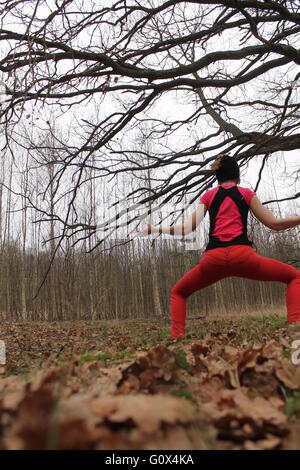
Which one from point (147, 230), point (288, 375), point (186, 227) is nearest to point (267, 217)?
point (186, 227)

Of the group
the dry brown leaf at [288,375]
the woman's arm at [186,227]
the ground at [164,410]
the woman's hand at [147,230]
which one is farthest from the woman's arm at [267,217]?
the dry brown leaf at [288,375]

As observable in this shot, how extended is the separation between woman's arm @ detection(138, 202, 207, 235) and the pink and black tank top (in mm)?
98

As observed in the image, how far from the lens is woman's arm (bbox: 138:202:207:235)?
3.18 metres

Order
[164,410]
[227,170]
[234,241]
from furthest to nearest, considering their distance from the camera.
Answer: [227,170], [234,241], [164,410]

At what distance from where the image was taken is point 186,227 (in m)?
3.26

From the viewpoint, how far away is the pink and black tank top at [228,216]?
2.94 metres

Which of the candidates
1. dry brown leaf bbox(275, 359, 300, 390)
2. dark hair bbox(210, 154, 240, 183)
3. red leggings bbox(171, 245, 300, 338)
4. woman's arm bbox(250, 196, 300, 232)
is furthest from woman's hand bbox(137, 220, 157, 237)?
dry brown leaf bbox(275, 359, 300, 390)

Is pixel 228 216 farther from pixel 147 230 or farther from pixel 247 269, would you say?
pixel 147 230

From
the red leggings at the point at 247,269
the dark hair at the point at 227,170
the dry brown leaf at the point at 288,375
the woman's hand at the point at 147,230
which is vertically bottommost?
the dry brown leaf at the point at 288,375

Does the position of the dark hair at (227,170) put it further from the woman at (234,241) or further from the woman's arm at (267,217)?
the woman's arm at (267,217)

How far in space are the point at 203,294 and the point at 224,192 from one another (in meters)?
19.9

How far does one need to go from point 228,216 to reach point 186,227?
0.44 metres

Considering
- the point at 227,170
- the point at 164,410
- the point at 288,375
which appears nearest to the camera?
the point at 164,410

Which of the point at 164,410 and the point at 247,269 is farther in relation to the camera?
the point at 247,269
